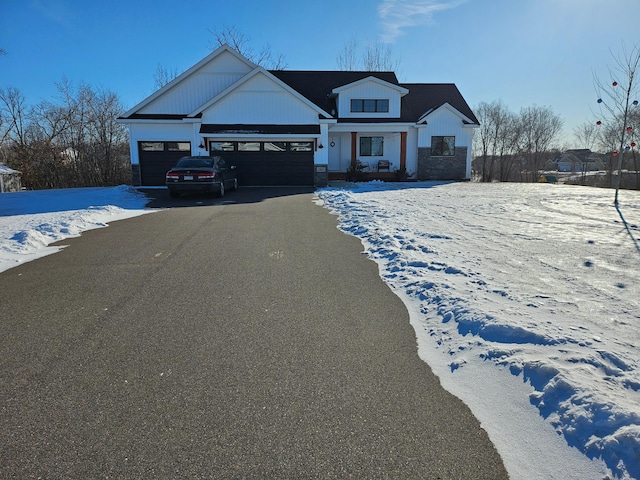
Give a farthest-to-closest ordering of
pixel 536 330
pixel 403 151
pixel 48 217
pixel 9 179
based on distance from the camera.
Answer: pixel 9 179, pixel 403 151, pixel 48 217, pixel 536 330

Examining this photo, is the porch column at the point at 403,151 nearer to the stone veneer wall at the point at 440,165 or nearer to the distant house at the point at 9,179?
the stone veneer wall at the point at 440,165

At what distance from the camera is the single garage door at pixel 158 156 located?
21.8 meters

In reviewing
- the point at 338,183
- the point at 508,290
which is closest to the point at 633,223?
the point at 508,290

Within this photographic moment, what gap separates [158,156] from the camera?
2191cm

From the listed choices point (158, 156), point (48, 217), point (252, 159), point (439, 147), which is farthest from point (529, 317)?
point (439, 147)

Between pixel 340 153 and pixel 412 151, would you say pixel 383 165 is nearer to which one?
pixel 412 151

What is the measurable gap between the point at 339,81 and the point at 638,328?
90.3ft

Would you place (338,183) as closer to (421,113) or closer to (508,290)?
(421,113)

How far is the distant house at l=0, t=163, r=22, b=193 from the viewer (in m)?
29.7

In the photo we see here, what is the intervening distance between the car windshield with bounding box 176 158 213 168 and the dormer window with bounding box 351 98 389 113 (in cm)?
1240

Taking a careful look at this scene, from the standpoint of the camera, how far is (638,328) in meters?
3.65

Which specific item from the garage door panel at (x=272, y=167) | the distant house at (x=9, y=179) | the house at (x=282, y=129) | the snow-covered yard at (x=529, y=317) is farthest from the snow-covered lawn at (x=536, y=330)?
the distant house at (x=9, y=179)

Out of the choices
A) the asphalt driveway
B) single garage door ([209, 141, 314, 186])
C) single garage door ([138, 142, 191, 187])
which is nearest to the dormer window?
single garage door ([209, 141, 314, 186])

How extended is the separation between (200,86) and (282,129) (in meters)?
5.78
